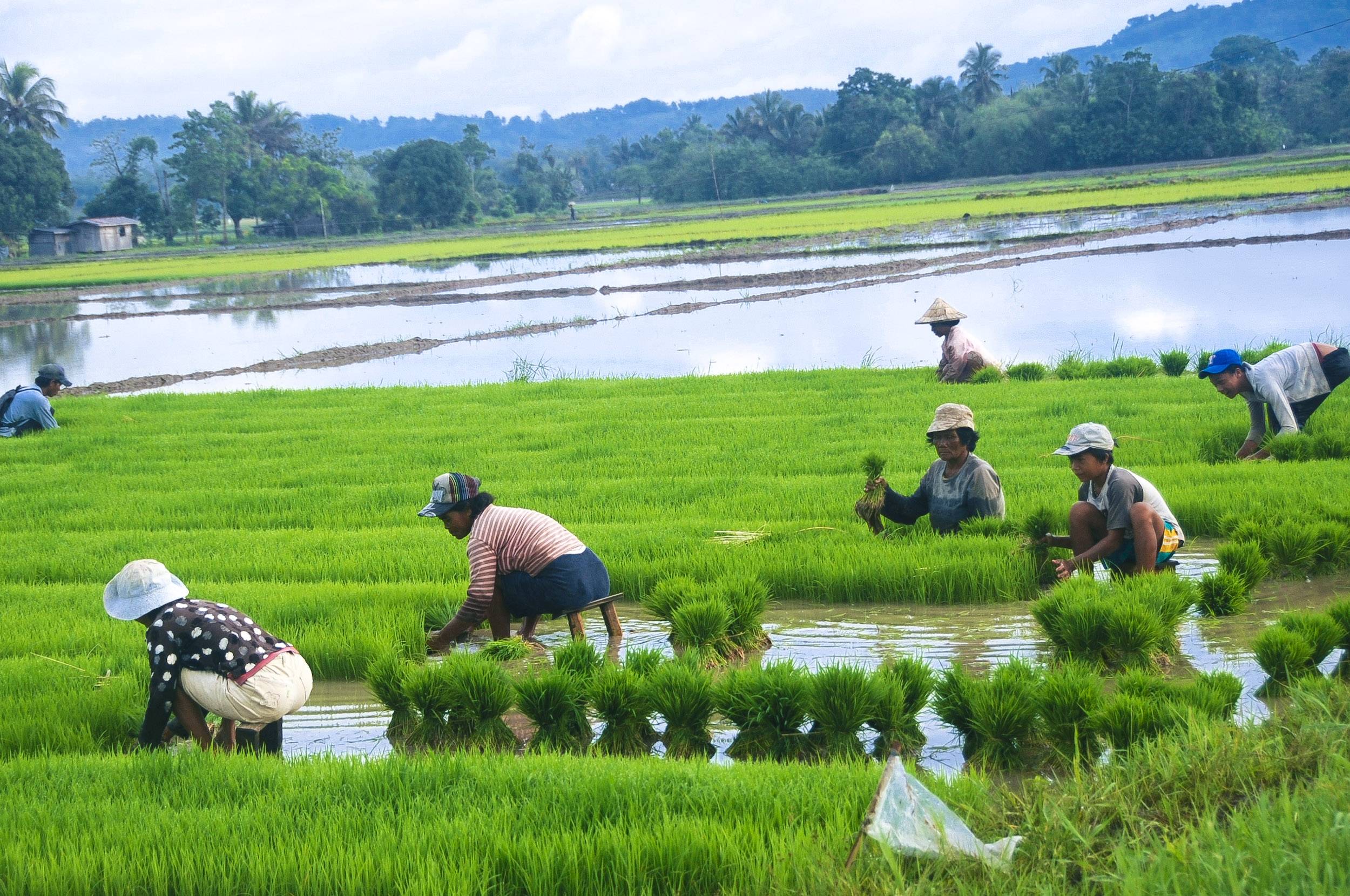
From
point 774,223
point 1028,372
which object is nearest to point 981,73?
point 774,223

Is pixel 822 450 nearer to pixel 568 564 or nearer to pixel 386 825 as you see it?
pixel 568 564

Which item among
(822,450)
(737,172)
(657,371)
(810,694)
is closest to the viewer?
(810,694)

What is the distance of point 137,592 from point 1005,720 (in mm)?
3077

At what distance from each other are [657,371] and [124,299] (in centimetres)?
2381

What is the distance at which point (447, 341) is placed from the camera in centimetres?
2069

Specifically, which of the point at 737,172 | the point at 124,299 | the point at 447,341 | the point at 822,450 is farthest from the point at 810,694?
the point at 737,172

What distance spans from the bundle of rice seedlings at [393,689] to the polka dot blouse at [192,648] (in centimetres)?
62

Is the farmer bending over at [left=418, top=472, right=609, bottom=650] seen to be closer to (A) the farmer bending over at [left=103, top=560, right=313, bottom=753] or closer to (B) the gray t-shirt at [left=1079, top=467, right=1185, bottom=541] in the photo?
(A) the farmer bending over at [left=103, top=560, right=313, bottom=753]

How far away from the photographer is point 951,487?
6105mm

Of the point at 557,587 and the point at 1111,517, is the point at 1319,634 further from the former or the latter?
the point at 557,587

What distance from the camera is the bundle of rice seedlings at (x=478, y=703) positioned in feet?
14.3

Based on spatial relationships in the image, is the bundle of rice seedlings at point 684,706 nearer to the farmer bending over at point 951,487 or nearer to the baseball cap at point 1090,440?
the baseball cap at point 1090,440

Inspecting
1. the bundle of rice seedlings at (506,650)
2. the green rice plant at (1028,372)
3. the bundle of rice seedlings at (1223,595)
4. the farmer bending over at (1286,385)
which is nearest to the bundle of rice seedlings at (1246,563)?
the bundle of rice seedlings at (1223,595)

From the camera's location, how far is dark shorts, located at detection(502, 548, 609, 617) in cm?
512
